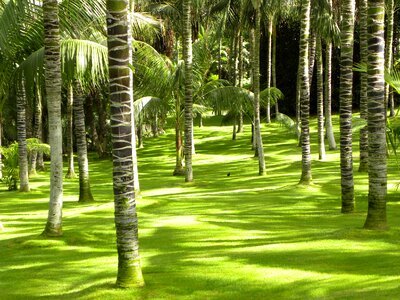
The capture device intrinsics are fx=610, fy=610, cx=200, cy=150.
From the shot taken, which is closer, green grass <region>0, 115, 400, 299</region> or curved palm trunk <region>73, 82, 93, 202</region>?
green grass <region>0, 115, 400, 299</region>

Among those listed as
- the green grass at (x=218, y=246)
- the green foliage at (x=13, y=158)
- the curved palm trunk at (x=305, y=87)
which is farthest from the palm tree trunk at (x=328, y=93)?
the green foliage at (x=13, y=158)

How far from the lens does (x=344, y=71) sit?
1524 cm

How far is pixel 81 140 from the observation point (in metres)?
18.8

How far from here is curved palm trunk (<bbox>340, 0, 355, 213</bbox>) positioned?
1486 cm

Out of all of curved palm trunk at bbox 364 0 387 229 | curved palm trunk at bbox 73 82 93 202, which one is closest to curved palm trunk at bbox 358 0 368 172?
curved palm trunk at bbox 364 0 387 229

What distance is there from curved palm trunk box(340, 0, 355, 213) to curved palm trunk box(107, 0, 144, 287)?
772 centimetres

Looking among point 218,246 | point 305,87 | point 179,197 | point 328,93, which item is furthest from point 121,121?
point 328,93

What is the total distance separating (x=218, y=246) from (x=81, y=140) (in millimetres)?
8323

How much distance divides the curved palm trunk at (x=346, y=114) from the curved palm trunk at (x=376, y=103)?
2.67 meters

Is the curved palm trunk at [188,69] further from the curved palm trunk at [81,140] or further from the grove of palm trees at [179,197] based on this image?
the curved palm trunk at [81,140]

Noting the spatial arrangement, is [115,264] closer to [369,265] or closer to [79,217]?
[369,265]

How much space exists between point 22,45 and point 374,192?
8976 millimetres

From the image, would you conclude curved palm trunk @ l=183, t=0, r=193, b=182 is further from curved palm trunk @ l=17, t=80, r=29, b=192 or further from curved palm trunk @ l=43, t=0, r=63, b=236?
curved palm trunk @ l=43, t=0, r=63, b=236

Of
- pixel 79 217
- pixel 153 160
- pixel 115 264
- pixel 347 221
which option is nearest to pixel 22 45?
pixel 79 217
